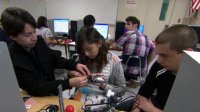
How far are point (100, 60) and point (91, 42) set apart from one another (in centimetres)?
20

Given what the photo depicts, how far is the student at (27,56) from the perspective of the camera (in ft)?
2.99

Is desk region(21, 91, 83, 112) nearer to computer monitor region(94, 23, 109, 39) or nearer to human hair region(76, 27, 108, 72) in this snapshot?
human hair region(76, 27, 108, 72)

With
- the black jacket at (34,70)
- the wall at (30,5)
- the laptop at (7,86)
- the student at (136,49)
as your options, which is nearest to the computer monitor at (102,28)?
the student at (136,49)

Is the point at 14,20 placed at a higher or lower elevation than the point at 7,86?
higher

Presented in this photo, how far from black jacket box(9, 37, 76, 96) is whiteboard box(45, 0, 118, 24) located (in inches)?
138

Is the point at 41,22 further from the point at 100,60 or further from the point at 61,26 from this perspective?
the point at 100,60

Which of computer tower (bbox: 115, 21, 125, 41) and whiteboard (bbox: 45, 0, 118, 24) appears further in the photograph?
whiteboard (bbox: 45, 0, 118, 24)

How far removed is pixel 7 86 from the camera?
504 mm

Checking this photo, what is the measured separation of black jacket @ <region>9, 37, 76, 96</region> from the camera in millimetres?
970

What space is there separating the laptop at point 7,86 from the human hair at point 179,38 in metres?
0.82

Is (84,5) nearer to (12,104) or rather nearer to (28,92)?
(28,92)

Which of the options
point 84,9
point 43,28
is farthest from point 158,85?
point 84,9

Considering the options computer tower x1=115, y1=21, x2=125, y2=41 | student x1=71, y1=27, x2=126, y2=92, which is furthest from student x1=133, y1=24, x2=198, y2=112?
computer tower x1=115, y1=21, x2=125, y2=41

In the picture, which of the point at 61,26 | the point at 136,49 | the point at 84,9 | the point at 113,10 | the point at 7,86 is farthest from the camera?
the point at 84,9
